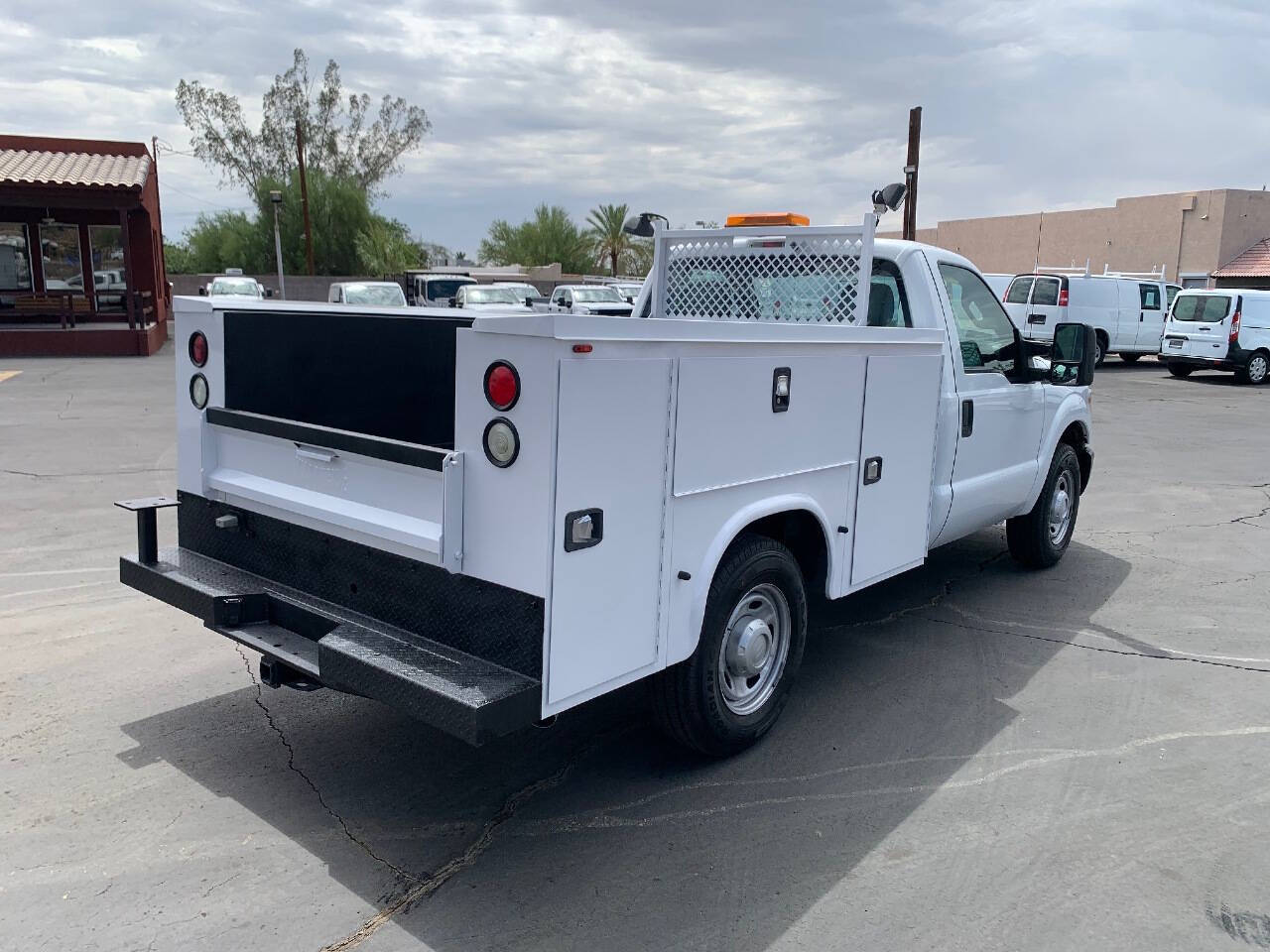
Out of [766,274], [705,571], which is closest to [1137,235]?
[766,274]

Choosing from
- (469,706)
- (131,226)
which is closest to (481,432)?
(469,706)

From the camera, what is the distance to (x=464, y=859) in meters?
3.42

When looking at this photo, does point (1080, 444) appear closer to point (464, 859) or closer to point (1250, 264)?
point (464, 859)


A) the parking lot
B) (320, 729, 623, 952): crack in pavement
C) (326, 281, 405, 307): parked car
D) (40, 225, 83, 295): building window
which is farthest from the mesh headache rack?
(40, 225, 83, 295): building window

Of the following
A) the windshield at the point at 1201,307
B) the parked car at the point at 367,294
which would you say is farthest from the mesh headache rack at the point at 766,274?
the windshield at the point at 1201,307

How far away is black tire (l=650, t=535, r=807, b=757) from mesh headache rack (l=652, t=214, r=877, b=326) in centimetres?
133

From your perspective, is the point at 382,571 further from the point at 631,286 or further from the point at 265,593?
the point at 631,286

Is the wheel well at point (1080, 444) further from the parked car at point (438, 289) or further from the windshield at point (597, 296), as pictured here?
the parked car at point (438, 289)

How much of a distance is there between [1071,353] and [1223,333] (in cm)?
2039

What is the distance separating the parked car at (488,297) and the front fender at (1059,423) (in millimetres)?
16608

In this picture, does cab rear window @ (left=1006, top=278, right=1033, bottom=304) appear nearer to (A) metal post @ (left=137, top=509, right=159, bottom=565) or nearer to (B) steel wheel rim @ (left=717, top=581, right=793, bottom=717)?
(B) steel wheel rim @ (left=717, top=581, right=793, bottom=717)

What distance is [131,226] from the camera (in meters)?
27.2

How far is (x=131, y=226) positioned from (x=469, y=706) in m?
28.3

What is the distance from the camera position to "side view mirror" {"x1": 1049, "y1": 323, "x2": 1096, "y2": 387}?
5.93 meters
